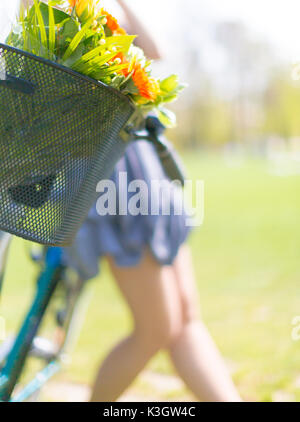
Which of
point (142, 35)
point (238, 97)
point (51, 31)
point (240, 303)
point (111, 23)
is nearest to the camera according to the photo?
point (51, 31)

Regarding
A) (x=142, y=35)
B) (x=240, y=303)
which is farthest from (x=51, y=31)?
(x=240, y=303)

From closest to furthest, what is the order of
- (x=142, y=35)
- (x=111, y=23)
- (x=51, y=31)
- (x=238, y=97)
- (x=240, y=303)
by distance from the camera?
(x=51, y=31) < (x=111, y=23) < (x=142, y=35) < (x=240, y=303) < (x=238, y=97)

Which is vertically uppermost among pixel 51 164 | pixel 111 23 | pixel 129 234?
pixel 129 234

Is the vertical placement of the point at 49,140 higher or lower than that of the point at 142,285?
lower

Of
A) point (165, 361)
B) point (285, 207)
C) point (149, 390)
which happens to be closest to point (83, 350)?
point (165, 361)

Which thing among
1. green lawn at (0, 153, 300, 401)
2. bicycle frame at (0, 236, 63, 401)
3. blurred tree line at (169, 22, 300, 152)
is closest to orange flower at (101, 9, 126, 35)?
bicycle frame at (0, 236, 63, 401)

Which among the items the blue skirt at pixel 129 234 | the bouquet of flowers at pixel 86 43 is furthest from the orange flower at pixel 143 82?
the blue skirt at pixel 129 234

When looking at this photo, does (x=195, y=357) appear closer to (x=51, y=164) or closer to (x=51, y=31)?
(x=51, y=164)

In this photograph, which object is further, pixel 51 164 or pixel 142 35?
pixel 142 35

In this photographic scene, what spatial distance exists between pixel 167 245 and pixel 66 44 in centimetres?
108

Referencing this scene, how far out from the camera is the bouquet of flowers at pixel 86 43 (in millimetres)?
1175

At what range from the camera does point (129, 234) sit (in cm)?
213

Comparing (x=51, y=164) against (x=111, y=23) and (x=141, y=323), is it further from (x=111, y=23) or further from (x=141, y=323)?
(x=141, y=323)

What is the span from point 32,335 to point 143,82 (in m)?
1.14
